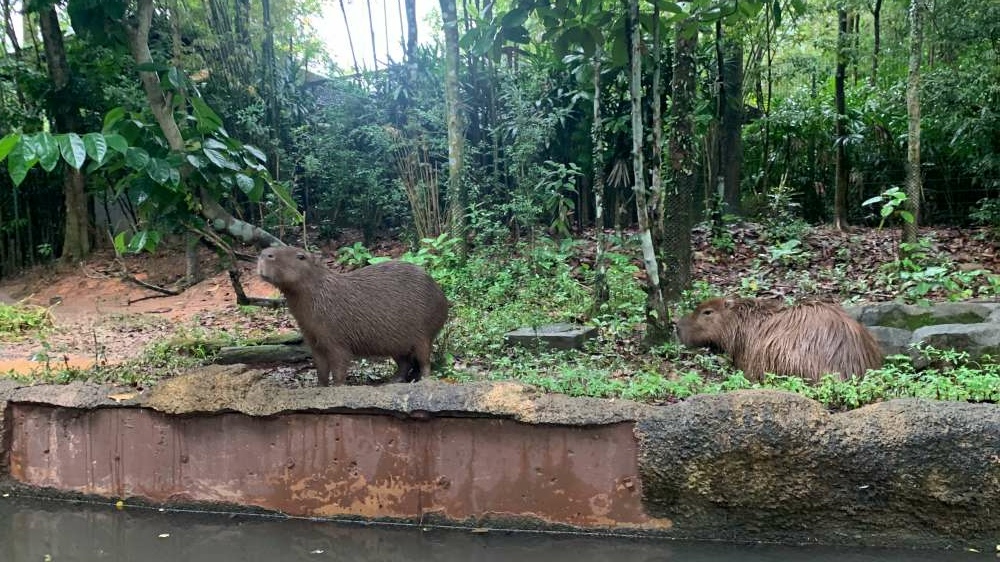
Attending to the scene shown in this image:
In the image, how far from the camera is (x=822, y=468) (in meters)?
3.35

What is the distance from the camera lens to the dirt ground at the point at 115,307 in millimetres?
6000

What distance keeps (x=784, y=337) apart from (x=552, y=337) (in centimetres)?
152

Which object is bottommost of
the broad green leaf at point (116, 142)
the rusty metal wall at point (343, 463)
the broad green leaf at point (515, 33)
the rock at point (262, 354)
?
the rusty metal wall at point (343, 463)

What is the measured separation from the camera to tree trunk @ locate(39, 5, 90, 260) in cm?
1066

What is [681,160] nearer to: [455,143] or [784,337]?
[784,337]

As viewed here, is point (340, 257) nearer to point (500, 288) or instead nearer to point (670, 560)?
point (500, 288)

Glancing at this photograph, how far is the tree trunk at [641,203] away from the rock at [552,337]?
469 millimetres

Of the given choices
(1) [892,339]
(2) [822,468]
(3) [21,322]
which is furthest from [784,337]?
(3) [21,322]

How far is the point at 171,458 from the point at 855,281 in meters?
6.15

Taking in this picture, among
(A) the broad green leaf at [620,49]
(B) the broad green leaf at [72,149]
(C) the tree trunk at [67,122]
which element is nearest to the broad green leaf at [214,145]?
(B) the broad green leaf at [72,149]

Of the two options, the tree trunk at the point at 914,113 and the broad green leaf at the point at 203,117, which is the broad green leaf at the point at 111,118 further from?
the tree trunk at the point at 914,113

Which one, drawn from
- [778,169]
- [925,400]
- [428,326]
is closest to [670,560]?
[925,400]

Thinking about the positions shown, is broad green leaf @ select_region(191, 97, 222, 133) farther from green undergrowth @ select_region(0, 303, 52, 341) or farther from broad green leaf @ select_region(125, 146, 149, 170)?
green undergrowth @ select_region(0, 303, 52, 341)

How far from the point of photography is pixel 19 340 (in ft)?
22.5
